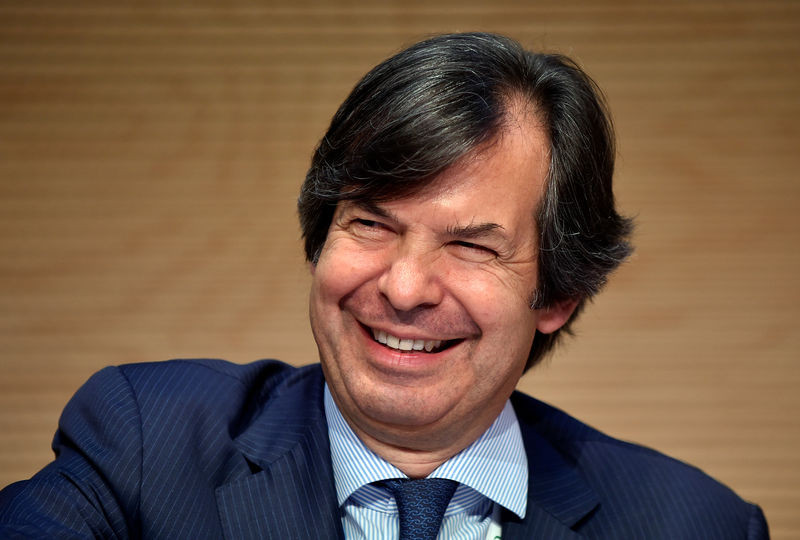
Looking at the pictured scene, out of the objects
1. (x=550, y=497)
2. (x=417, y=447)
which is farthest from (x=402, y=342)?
(x=550, y=497)

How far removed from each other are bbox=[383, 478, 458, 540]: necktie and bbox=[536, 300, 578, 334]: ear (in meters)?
0.37

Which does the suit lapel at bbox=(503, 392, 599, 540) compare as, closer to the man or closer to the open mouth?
the man

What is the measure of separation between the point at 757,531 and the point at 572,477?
414 mm

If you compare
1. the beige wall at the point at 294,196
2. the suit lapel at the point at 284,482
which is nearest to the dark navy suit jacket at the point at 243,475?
the suit lapel at the point at 284,482

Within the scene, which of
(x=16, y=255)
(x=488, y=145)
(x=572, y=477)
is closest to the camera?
(x=488, y=145)

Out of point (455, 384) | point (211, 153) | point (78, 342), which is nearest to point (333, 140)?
point (455, 384)

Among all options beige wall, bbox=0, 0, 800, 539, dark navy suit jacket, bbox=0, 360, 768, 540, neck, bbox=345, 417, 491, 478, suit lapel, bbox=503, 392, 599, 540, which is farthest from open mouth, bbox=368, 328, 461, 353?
beige wall, bbox=0, 0, 800, 539

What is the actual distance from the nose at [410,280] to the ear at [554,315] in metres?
0.32

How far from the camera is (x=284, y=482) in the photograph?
183 cm

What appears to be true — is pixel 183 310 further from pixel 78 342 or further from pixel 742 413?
pixel 742 413

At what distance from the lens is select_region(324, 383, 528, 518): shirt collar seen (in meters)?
1.84

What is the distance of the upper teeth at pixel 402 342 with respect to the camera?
1.75 metres

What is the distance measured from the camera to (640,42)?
10.7 ft

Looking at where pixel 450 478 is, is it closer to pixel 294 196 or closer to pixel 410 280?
pixel 410 280
